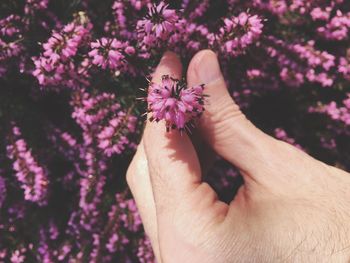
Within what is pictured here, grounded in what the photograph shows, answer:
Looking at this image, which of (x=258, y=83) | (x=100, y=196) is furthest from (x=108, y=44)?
(x=100, y=196)

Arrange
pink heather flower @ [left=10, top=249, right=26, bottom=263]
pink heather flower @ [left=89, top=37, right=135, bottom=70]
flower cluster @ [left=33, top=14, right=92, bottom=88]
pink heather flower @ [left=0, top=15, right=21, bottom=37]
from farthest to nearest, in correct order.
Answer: pink heather flower @ [left=10, top=249, right=26, bottom=263], pink heather flower @ [left=0, top=15, right=21, bottom=37], flower cluster @ [left=33, top=14, right=92, bottom=88], pink heather flower @ [left=89, top=37, right=135, bottom=70]

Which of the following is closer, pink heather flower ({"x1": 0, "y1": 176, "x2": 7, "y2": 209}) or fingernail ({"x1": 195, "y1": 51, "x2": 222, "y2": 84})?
fingernail ({"x1": 195, "y1": 51, "x2": 222, "y2": 84})

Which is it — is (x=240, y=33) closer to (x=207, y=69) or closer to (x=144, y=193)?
(x=207, y=69)

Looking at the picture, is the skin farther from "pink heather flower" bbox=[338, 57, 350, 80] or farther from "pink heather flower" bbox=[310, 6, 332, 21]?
"pink heather flower" bbox=[310, 6, 332, 21]

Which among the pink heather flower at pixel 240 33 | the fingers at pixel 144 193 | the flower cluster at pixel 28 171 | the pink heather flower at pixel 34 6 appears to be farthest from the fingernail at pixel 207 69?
the flower cluster at pixel 28 171

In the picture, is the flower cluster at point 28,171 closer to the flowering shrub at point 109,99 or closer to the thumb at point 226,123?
the flowering shrub at point 109,99

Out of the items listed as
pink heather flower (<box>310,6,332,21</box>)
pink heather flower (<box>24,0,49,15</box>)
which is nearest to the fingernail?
pink heather flower (<box>310,6,332,21</box>)

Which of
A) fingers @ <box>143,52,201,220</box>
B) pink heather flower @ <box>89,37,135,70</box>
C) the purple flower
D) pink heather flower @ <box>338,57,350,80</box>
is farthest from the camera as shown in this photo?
the purple flower
